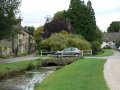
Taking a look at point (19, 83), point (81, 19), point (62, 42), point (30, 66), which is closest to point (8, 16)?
point (30, 66)

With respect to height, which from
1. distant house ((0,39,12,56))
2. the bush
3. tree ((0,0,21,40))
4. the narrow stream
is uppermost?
tree ((0,0,21,40))

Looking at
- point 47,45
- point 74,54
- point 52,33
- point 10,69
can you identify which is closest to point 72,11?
point 52,33

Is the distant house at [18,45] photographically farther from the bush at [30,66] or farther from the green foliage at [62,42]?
the bush at [30,66]

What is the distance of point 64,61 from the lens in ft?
203

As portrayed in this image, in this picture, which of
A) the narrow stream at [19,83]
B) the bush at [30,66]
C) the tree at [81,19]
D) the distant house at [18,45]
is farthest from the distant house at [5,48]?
the narrow stream at [19,83]

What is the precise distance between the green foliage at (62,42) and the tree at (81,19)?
584 inches

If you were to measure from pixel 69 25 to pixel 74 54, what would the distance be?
79.1 feet

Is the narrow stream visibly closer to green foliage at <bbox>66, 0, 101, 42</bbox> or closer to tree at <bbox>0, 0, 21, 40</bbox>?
tree at <bbox>0, 0, 21, 40</bbox>

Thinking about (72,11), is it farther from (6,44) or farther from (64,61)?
(64,61)

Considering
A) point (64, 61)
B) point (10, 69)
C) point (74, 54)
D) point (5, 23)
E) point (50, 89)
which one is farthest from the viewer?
point (74, 54)

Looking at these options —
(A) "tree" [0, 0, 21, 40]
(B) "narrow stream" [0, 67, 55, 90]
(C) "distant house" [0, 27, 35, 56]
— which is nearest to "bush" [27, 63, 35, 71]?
(A) "tree" [0, 0, 21, 40]

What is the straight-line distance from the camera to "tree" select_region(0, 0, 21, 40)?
50.2m

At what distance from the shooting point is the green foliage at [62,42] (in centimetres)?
7800

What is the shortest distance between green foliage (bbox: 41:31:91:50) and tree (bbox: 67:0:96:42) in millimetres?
14822
